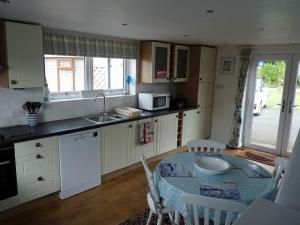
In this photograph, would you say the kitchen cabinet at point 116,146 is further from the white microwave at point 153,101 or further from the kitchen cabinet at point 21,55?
the kitchen cabinet at point 21,55

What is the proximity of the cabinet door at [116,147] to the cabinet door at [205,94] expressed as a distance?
6.48ft

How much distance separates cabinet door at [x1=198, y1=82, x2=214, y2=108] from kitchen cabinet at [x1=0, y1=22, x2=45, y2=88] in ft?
10.4

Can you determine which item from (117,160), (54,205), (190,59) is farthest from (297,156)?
(190,59)

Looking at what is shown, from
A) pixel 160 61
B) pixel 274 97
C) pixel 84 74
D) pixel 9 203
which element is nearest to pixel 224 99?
pixel 274 97

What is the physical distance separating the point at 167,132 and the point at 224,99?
1.70 meters

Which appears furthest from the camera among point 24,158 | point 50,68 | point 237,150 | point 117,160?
point 237,150

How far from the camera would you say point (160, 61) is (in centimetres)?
436

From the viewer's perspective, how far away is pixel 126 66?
14.3 ft

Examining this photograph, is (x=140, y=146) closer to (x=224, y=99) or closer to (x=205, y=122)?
(x=205, y=122)

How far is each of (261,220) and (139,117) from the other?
325 centimetres

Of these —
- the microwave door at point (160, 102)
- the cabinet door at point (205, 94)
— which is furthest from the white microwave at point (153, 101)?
the cabinet door at point (205, 94)

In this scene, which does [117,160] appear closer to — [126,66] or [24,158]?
[24,158]

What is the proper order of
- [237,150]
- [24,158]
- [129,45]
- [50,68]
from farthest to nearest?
1. [237,150]
2. [129,45]
3. [50,68]
4. [24,158]

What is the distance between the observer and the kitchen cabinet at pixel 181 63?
4.65 metres
